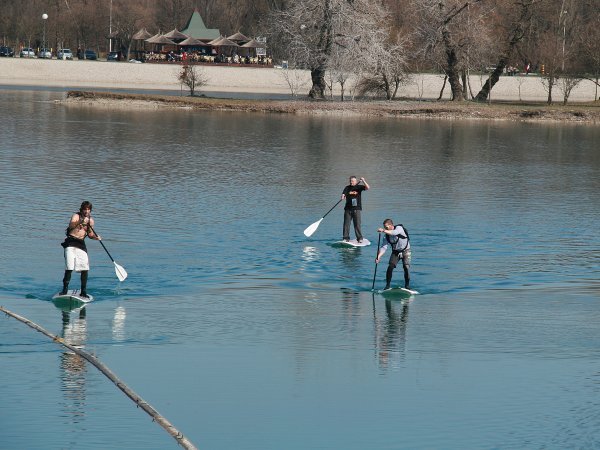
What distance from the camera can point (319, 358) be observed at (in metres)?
16.6

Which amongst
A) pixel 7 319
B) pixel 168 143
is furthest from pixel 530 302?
pixel 168 143

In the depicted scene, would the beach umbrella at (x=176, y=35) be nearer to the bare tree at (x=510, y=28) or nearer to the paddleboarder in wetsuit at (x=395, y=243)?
the bare tree at (x=510, y=28)

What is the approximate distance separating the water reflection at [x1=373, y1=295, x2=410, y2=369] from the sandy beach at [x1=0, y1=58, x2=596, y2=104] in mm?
76494

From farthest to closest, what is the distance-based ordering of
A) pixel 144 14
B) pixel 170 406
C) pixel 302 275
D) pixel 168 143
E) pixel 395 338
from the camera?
1. pixel 144 14
2. pixel 168 143
3. pixel 302 275
4. pixel 395 338
5. pixel 170 406

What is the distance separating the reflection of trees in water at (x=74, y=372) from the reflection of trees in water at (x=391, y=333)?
4.47m

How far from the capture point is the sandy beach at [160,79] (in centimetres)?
9656

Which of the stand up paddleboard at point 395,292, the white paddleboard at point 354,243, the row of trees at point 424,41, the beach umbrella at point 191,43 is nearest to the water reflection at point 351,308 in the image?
the stand up paddleboard at point 395,292

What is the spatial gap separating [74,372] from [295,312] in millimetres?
5232

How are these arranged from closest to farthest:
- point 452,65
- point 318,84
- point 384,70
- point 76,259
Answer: point 76,259
point 384,70
point 452,65
point 318,84

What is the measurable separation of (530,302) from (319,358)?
5918 mm

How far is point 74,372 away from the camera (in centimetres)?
1529

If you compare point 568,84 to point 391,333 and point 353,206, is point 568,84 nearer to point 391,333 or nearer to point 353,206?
point 353,206

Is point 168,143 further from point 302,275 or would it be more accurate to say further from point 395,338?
point 395,338

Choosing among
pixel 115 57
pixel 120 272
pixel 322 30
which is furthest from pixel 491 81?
pixel 120 272
